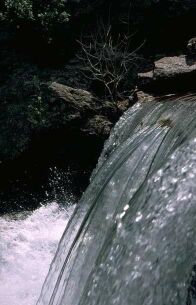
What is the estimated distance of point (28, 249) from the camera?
6637mm

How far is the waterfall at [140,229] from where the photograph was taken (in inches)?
96.3

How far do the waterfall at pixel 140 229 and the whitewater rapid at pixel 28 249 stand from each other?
3.43ft

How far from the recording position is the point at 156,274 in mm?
2439

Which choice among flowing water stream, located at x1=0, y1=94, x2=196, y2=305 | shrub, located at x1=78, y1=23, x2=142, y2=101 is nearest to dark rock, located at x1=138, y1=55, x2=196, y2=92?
flowing water stream, located at x1=0, y1=94, x2=196, y2=305

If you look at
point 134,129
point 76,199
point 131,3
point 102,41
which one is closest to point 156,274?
point 134,129

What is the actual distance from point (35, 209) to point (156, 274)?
5632mm

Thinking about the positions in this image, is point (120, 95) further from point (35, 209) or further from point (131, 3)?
point (35, 209)

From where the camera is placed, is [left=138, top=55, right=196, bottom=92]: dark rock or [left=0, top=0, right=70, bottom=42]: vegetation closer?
[left=138, top=55, right=196, bottom=92]: dark rock

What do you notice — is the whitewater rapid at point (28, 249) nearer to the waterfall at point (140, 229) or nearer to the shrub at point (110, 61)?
the waterfall at point (140, 229)

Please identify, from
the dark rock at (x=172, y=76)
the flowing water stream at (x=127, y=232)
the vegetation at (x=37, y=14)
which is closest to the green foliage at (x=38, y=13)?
the vegetation at (x=37, y=14)

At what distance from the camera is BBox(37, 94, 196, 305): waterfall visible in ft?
8.02

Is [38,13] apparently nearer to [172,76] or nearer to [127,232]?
[172,76]

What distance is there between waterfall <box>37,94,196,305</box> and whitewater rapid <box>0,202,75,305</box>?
3.43 feet

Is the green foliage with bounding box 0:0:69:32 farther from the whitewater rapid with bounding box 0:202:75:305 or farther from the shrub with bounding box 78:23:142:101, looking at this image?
the whitewater rapid with bounding box 0:202:75:305
